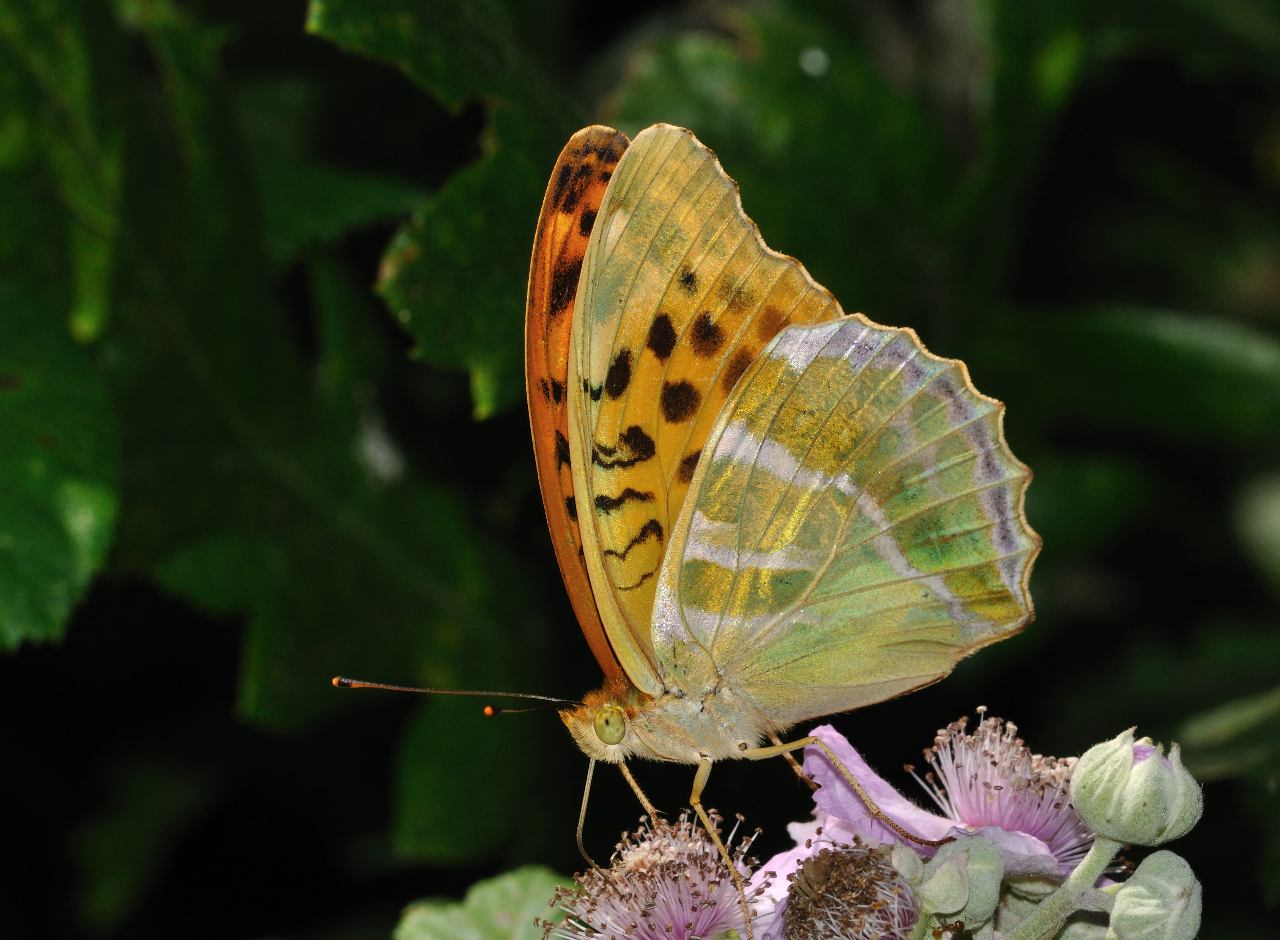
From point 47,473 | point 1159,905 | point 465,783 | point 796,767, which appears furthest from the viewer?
point 465,783

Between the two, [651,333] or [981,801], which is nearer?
[981,801]

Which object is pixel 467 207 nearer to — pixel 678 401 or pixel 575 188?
pixel 575 188

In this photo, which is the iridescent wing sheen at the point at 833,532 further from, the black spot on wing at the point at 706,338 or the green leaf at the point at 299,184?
the green leaf at the point at 299,184

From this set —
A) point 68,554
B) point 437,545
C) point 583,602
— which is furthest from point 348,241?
point 583,602

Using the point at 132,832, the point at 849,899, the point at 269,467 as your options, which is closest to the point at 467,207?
the point at 269,467

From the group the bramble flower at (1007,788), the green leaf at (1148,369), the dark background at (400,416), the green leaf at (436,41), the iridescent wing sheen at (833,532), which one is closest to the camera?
the bramble flower at (1007,788)

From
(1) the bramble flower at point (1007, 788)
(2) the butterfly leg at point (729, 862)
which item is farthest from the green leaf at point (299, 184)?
(1) the bramble flower at point (1007, 788)

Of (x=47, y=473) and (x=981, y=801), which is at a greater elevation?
(x=47, y=473)
